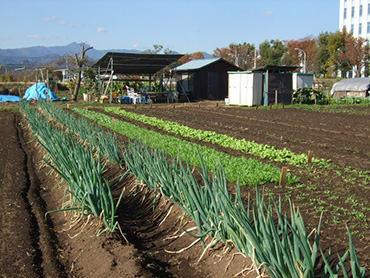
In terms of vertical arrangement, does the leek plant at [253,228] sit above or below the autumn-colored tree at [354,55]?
below

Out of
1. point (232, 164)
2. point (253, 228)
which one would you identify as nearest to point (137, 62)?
point (232, 164)

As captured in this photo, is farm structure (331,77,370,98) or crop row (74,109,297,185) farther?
farm structure (331,77,370,98)

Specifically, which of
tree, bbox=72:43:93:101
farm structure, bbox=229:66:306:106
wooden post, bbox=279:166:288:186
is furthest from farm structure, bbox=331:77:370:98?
wooden post, bbox=279:166:288:186

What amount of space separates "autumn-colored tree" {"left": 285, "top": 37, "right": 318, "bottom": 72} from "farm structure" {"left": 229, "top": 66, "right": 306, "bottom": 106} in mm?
28192

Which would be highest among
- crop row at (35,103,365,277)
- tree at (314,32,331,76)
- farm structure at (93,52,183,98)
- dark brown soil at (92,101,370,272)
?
tree at (314,32,331,76)

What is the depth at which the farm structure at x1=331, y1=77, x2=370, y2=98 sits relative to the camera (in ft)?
86.5

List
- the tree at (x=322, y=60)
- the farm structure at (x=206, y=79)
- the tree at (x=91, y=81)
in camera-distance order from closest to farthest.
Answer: the tree at (x=91, y=81) → the farm structure at (x=206, y=79) → the tree at (x=322, y=60)

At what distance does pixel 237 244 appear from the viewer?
3.66 meters

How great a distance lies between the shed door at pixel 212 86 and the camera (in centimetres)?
2872

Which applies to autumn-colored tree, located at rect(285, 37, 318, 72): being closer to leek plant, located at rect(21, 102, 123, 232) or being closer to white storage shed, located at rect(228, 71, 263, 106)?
white storage shed, located at rect(228, 71, 263, 106)

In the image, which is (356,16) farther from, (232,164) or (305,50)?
(232,164)

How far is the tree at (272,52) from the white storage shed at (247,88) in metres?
29.2

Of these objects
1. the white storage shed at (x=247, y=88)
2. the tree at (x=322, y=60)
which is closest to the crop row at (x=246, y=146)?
the white storage shed at (x=247, y=88)

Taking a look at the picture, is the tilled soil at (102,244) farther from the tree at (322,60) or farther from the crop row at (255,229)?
the tree at (322,60)
